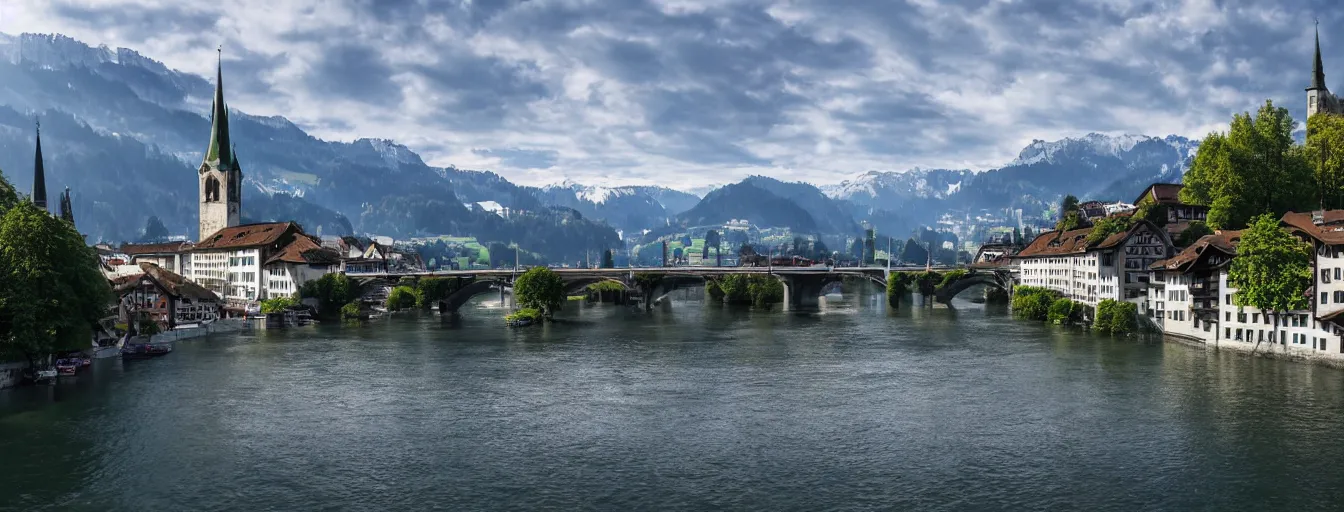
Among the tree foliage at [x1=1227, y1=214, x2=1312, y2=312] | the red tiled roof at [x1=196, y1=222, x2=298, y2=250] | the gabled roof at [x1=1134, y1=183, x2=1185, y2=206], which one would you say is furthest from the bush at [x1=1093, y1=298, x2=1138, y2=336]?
the red tiled roof at [x1=196, y1=222, x2=298, y2=250]

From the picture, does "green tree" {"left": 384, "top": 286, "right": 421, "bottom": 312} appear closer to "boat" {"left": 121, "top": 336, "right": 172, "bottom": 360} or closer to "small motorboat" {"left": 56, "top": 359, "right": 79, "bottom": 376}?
"boat" {"left": 121, "top": 336, "right": 172, "bottom": 360}

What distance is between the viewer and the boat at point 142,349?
3770 inches

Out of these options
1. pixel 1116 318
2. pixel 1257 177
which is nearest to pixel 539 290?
pixel 1116 318

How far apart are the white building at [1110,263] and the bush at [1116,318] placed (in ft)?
24.1

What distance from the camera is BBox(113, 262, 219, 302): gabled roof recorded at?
125 metres

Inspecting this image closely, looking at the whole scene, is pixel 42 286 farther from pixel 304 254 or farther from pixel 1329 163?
pixel 1329 163

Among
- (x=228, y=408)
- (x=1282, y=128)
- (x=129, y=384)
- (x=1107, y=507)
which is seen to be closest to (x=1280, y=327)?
(x=1107, y=507)

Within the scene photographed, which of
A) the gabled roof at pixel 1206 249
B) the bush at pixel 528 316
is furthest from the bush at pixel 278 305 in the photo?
the gabled roof at pixel 1206 249

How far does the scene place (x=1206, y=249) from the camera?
317 feet

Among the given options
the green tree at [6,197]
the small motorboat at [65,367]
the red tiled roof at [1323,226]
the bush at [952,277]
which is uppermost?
the green tree at [6,197]

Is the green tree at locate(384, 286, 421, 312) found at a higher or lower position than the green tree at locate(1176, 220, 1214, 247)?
lower

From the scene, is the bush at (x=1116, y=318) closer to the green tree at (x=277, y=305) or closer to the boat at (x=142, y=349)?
the boat at (x=142, y=349)

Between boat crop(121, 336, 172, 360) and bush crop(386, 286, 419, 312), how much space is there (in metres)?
67.5

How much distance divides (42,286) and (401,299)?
321 ft
